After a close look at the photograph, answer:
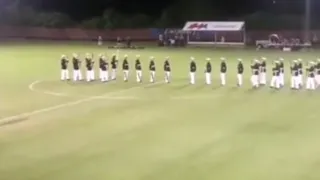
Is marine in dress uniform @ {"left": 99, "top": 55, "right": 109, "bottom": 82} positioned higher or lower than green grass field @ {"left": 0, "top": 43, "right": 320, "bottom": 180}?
higher

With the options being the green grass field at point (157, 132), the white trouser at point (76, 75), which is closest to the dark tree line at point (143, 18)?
the green grass field at point (157, 132)

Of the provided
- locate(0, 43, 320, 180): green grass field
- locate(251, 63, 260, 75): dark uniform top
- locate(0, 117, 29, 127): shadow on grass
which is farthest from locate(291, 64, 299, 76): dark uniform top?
locate(0, 117, 29, 127): shadow on grass

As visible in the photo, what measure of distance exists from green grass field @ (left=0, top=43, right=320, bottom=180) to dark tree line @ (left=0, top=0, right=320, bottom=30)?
122 ft

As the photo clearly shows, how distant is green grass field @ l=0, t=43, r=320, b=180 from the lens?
49.2 ft

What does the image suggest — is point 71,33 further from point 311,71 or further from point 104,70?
point 311,71

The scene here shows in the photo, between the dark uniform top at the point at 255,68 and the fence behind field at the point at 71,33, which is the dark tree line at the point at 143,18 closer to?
the fence behind field at the point at 71,33

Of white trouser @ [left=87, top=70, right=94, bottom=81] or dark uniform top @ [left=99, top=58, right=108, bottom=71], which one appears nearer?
dark uniform top @ [left=99, top=58, right=108, bottom=71]

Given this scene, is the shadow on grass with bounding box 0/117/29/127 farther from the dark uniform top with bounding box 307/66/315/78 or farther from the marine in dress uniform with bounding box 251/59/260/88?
the dark uniform top with bounding box 307/66/315/78

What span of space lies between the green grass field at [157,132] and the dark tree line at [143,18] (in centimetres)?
3704

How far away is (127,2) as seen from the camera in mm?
78938

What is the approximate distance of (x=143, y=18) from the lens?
74.6 meters

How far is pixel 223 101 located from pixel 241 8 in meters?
48.2

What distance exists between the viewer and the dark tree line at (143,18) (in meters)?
68.4

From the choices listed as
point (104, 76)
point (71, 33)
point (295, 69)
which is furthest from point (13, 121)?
point (71, 33)
